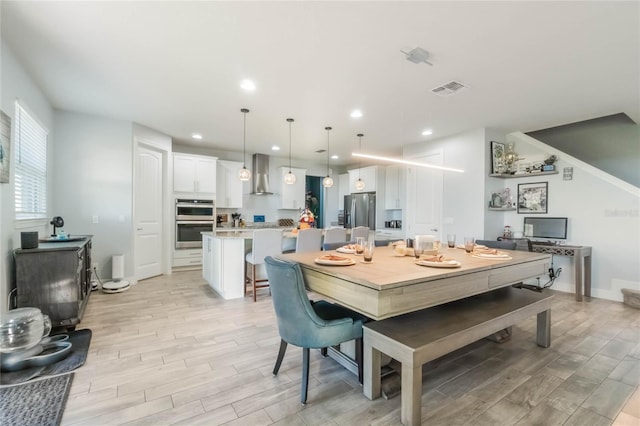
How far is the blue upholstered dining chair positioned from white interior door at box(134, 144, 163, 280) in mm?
4111

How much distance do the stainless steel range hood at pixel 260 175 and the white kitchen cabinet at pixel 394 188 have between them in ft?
9.91

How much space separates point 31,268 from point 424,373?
351cm

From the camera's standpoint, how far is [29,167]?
3.16 metres

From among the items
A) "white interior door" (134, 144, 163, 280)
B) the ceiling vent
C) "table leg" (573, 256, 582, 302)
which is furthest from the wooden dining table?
"white interior door" (134, 144, 163, 280)

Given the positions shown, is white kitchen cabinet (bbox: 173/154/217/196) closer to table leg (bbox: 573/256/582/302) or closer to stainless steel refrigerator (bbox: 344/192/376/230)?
stainless steel refrigerator (bbox: 344/192/376/230)

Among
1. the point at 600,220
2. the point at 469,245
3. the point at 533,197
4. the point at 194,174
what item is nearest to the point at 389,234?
the point at 533,197

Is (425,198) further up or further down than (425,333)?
further up

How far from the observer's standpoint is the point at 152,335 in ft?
9.06

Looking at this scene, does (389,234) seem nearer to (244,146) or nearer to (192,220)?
(244,146)

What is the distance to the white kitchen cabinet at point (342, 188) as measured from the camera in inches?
327

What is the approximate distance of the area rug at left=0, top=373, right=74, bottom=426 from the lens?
1581 mm

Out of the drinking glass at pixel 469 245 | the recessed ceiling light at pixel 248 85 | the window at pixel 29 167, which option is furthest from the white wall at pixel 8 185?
the drinking glass at pixel 469 245

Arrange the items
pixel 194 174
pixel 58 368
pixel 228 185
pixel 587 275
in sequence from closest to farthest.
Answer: pixel 58 368, pixel 587 275, pixel 194 174, pixel 228 185

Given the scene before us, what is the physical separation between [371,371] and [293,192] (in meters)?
6.00
